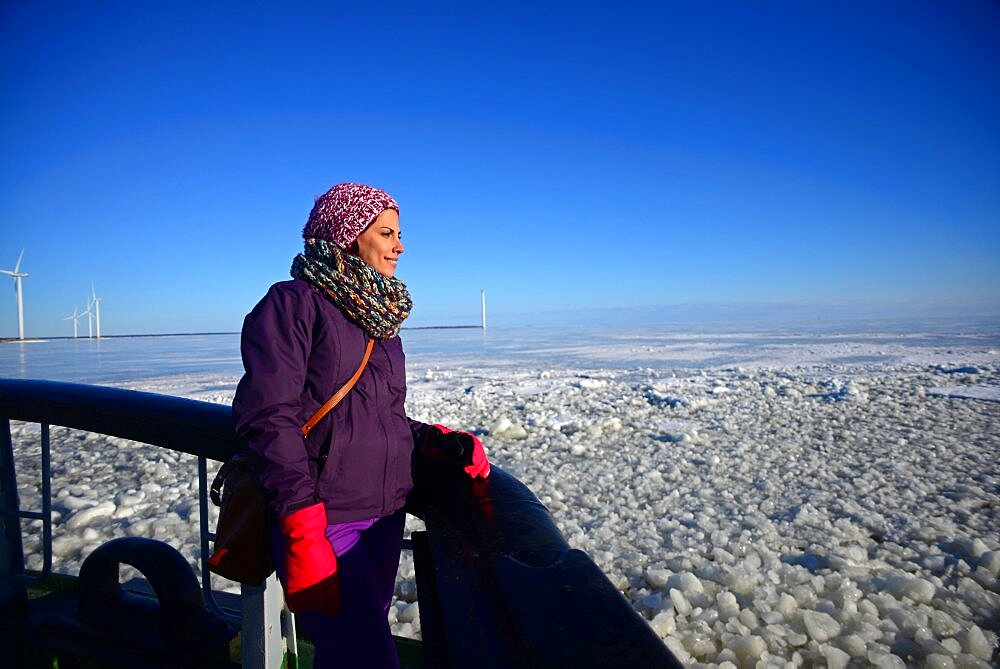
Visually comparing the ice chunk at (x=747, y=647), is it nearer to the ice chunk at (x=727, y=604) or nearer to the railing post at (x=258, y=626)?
the ice chunk at (x=727, y=604)

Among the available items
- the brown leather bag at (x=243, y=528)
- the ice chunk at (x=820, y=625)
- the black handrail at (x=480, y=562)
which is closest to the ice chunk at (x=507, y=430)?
the ice chunk at (x=820, y=625)

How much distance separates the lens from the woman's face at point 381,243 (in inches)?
69.6

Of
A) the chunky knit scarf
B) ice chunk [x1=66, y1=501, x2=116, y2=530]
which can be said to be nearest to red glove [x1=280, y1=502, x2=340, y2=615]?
the chunky knit scarf

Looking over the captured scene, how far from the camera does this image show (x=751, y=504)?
3.79 metres

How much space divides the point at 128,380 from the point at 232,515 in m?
13.5

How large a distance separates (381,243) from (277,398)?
2.22 feet

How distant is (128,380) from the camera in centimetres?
1229

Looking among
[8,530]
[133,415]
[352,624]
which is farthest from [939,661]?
[8,530]

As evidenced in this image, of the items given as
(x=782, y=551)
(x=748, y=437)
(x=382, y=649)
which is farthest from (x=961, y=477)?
(x=382, y=649)

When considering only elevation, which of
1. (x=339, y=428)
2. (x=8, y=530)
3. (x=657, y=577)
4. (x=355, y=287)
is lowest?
(x=657, y=577)

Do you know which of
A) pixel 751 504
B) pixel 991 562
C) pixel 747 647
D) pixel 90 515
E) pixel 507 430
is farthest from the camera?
pixel 507 430

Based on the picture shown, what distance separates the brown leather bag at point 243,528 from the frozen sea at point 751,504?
3.93ft

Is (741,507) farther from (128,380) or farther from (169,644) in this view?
(128,380)

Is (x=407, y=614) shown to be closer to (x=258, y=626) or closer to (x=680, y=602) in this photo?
(x=258, y=626)
